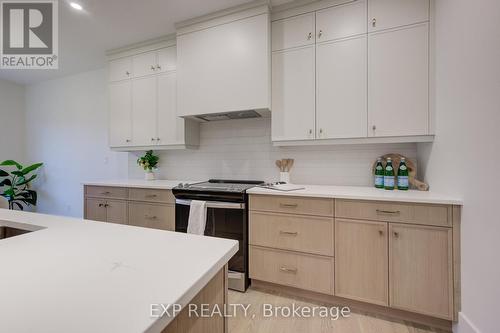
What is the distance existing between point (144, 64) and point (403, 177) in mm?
3107

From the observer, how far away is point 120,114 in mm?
3064

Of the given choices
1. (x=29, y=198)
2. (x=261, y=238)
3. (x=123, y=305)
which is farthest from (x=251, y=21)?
(x=29, y=198)

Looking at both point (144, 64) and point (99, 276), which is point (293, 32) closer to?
point (144, 64)

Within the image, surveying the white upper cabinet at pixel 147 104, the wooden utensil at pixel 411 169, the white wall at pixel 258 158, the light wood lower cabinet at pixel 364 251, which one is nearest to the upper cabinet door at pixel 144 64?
the white upper cabinet at pixel 147 104

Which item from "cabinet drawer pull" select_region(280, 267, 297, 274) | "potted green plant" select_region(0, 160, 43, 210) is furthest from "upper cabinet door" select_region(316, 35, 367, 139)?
"potted green plant" select_region(0, 160, 43, 210)

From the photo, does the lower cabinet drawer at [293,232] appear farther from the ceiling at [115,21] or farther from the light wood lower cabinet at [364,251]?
the ceiling at [115,21]

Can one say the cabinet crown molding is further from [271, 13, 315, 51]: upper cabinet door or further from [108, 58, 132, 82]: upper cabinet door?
[108, 58, 132, 82]: upper cabinet door

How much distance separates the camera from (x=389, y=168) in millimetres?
2016

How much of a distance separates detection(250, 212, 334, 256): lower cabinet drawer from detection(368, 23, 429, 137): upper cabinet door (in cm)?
91

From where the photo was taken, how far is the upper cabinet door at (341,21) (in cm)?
196

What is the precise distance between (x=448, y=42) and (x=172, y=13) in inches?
93.8

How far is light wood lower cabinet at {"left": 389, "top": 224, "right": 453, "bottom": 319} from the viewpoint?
5.06ft

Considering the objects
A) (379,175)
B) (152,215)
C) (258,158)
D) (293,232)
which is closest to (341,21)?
(379,175)

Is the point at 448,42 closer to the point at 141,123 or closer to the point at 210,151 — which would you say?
the point at 210,151
